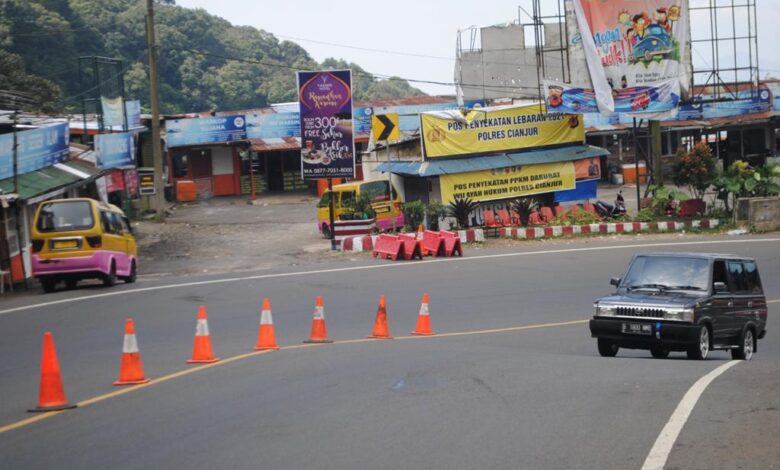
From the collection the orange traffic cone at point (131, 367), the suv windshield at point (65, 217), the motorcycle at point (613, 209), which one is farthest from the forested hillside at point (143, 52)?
the orange traffic cone at point (131, 367)

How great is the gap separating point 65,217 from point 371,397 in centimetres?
1570

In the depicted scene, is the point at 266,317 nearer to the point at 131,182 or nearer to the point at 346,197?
the point at 346,197

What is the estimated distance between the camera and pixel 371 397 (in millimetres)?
10234

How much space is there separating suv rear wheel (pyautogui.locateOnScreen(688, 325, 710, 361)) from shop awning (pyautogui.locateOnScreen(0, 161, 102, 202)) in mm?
18848

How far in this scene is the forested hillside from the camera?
6481 cm

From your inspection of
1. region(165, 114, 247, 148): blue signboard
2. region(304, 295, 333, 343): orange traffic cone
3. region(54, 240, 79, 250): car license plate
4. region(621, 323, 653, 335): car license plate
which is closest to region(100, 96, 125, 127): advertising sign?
region(165, 114, 247, 148): blue signboard

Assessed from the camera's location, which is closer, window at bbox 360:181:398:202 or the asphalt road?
the asphalt road

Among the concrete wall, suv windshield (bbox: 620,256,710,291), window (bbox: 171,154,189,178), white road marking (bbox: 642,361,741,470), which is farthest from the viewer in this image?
window (bbox: 171,154,189,178)

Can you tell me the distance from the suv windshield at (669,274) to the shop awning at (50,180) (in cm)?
1765

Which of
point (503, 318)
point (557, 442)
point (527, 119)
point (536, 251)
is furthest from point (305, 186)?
point (557, 442)

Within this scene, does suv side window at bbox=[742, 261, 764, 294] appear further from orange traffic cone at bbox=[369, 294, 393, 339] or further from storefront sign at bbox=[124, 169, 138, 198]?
storefront sign at bbox=[124, 169, 138, 198]

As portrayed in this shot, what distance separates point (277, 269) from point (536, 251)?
8.88 meters

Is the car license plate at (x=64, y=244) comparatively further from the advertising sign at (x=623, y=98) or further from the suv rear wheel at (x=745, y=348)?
the advertising sign at (x=623, y=98)

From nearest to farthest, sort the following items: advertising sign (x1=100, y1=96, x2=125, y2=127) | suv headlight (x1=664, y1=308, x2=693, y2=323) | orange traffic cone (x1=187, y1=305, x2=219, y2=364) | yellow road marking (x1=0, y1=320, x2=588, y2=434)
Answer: yellow road marking (x1=0, y1=320, x2=588, y2=434), orange traffic cone (x1=187, y1=305, x2=219, y2=364), suv headlight (x1=664, y1=308, x2=693, y2=323), advertising sign (x1=100, y1=96, x2=125, y2=127)
